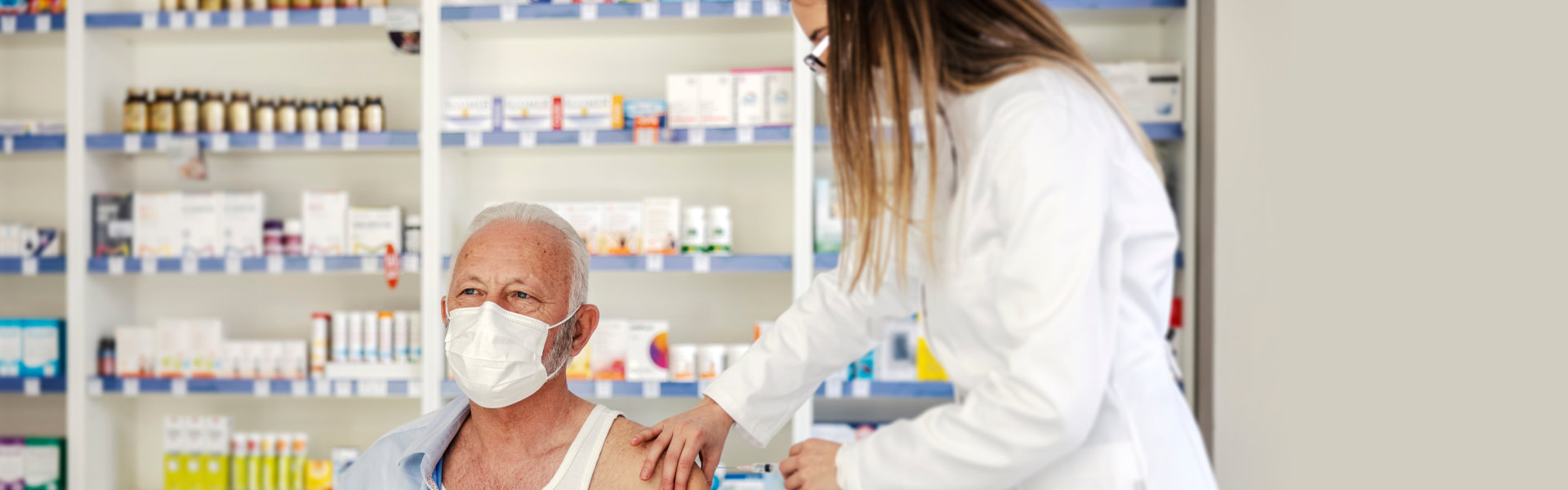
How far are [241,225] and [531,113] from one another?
1089 mm

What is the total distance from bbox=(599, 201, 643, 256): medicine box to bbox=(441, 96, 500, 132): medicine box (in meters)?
0.48

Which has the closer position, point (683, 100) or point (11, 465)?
point (683, 100)

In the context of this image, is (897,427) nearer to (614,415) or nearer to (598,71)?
(614,415)

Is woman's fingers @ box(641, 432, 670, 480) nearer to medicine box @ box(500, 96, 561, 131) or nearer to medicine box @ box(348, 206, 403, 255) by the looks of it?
medicine box @ box(500, 96, 561, 131)

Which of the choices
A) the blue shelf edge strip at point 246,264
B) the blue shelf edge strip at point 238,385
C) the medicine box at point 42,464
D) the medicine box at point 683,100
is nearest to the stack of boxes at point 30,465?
the medicine box at point 42,464

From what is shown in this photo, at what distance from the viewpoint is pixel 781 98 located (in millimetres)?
Result: 3125

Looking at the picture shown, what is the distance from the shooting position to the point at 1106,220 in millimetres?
853

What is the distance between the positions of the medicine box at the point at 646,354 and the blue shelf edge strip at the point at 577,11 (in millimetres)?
1003

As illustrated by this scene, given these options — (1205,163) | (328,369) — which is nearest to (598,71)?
(328,369)

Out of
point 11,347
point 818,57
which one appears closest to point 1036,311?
point 818,57

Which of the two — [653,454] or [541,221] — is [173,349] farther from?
[653,454]

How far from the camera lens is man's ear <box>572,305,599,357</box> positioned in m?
1.65

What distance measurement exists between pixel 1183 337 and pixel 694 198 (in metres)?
1.72

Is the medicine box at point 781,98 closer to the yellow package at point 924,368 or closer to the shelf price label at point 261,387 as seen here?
the yellow package at point 924,368
